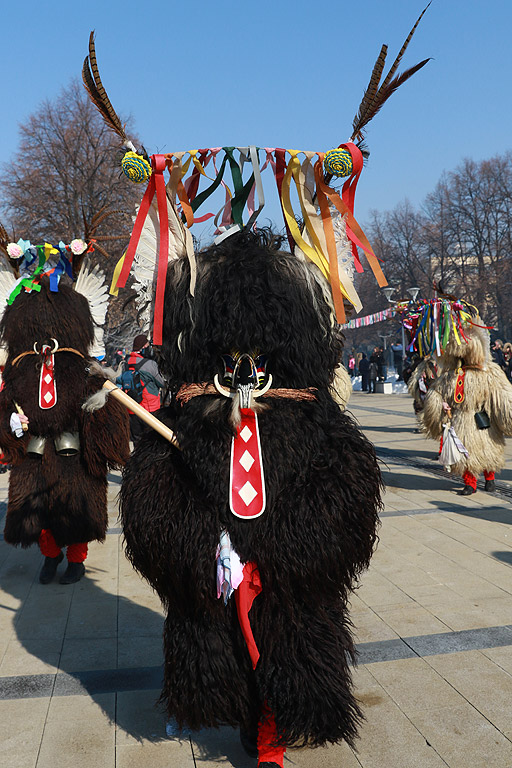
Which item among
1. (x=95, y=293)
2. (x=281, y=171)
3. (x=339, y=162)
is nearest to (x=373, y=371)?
(x=95, y=293)

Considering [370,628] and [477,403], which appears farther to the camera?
[477,403]

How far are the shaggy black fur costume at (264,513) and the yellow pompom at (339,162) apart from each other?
0.35 m

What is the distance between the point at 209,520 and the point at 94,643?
1.91m

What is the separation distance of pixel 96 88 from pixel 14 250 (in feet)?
8.19

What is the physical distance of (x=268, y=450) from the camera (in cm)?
247

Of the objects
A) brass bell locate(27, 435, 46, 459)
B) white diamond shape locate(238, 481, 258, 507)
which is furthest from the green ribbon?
white diamond shape locate(238, 481, 258, 507)

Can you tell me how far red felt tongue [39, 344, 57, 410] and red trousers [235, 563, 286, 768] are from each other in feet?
8.20

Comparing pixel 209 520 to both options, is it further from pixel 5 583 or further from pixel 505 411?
pixel 505 411

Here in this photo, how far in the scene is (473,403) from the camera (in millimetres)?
7215

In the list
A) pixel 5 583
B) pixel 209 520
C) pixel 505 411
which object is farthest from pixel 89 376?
pixel 505 411

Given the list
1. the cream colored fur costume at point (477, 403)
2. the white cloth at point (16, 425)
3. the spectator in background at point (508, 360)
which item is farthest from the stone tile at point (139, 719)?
the spectator in background at point (508, 360)

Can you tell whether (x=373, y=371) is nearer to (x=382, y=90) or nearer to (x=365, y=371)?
(x=365, y=371)

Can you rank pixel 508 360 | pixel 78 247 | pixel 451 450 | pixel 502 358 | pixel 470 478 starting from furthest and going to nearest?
pixel 508 360
pixel 502 358
pixel 470 478
pixel 451 450
pixel 78 247

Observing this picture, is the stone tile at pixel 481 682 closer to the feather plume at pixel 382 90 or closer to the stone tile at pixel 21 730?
the stone tile at pixel 21 730
